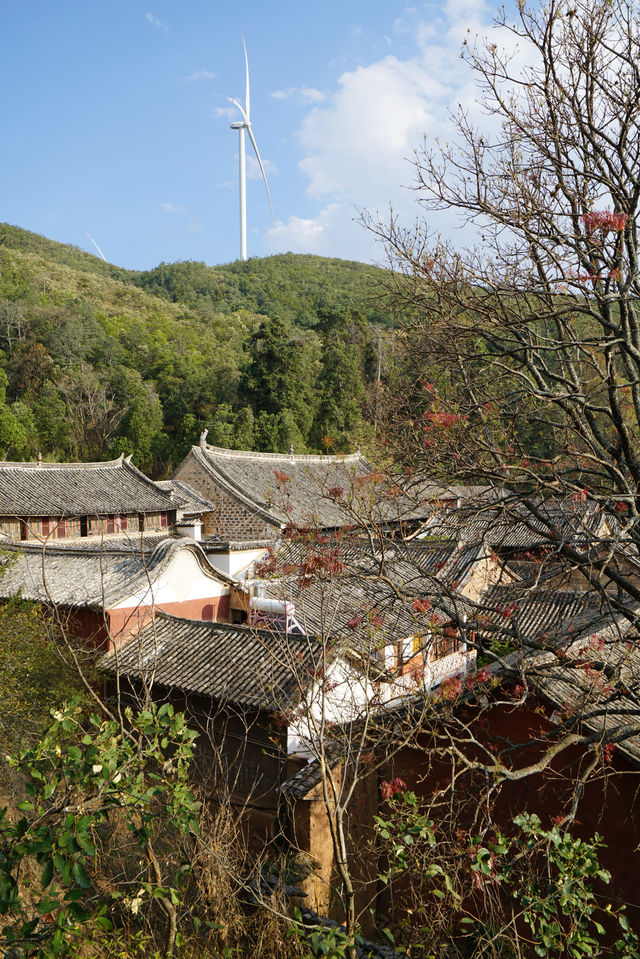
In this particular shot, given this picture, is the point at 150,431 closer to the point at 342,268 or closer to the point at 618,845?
the point at 618,845

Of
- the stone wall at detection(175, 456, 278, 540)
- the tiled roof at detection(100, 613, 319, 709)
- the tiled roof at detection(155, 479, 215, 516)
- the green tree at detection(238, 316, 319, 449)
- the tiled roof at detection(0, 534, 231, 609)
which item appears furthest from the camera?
the green tree at detection(238, 316, 319, 449)

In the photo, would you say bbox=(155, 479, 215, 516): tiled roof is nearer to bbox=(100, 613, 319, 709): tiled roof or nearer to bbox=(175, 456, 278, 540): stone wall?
bbox=(175, 456, 278, 540): stone wall

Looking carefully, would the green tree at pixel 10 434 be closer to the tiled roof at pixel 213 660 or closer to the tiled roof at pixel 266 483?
the tiled roof at pixel 266 483

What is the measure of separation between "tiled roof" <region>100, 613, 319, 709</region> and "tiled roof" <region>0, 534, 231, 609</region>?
923mm

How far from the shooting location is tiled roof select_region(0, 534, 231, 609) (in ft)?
39.0

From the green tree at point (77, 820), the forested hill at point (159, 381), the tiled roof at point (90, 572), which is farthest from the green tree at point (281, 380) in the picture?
the green tree at point (77, 820)

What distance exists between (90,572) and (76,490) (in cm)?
875

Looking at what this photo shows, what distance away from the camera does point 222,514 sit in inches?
859

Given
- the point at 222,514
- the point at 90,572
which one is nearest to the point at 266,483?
A: the point at 222,514

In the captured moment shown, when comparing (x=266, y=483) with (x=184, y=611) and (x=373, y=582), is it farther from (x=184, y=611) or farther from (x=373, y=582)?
(x=373, y=582)

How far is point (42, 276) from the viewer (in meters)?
50.4

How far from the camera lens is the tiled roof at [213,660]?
9.38 metres

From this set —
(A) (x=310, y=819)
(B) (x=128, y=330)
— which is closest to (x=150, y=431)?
(B) (x=128, y=330)

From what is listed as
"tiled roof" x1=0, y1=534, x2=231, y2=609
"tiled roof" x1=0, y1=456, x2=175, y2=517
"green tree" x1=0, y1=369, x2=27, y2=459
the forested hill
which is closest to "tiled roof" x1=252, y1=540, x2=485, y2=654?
"tiled roof" x1=0, y1=534, x2=231, y2=609
